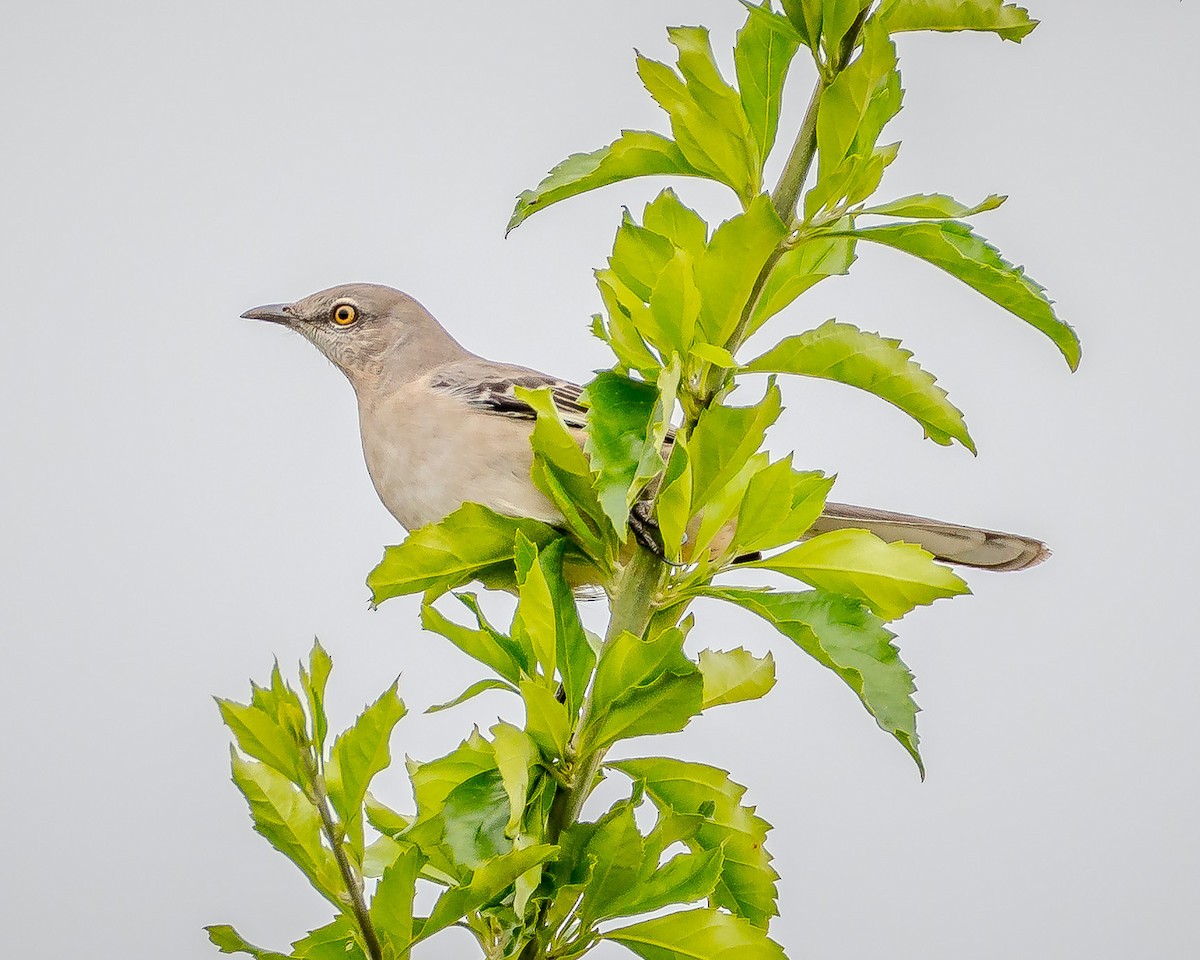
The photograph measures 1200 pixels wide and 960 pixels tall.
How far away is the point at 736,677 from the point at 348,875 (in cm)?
49

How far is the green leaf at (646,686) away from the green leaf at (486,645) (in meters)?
0.12

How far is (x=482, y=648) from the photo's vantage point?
1.30 metres

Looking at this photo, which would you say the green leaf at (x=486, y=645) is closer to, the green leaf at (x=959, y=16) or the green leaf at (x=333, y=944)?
the green leaf at (x=333, y=944)

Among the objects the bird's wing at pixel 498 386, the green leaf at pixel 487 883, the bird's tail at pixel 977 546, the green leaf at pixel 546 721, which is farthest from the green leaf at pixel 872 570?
the bird's wing at pixel 498 386

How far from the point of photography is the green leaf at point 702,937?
4.03ft

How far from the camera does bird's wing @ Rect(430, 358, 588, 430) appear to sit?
2.53m

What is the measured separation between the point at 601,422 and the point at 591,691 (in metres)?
0.27

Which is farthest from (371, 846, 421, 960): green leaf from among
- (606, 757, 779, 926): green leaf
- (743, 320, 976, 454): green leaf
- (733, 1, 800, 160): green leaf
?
(733, 1, 800, 160): green leaf

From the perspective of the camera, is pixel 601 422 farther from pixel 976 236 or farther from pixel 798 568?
pixel 976 236

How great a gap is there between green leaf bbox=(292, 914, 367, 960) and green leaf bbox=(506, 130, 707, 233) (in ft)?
2.50

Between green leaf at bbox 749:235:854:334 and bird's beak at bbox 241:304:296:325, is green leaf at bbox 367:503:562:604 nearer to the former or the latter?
green leaf at bbox 749:235:854:334

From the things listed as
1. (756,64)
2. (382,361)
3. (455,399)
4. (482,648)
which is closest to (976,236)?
(756,64)

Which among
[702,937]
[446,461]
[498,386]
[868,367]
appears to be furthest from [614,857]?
[498,386]

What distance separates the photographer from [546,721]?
47.5 inches
